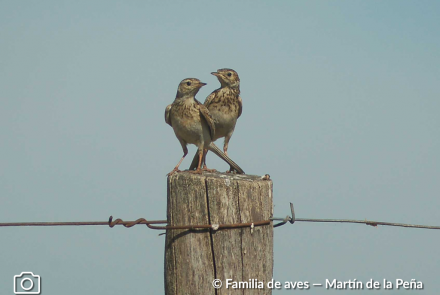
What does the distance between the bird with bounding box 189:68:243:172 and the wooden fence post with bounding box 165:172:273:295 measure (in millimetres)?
3330

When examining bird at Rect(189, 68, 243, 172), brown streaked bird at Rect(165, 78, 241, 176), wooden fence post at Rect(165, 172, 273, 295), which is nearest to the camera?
wooden fence post at Rect(165, 172, 273, 295)

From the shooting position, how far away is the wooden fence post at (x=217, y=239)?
4062 mm

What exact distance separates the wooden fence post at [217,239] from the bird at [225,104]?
3.33 metres

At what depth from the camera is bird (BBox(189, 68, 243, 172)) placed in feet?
24.9

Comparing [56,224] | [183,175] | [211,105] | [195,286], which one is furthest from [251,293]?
[211,105]

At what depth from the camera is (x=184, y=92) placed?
23.3 ft

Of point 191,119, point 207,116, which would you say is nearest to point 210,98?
point 207,116

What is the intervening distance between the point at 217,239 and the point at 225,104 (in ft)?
12.3

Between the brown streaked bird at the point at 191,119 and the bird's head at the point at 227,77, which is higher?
the bird's head at the point at 227,77

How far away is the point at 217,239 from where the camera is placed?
4066 mm

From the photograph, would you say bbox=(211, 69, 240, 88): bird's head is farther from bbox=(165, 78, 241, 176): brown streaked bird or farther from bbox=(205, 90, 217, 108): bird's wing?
bbox=(165, 78, 241, 176): brown streaked bird

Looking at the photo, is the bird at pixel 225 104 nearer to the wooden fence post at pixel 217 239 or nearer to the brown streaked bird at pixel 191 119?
the brown streaked bird at pixel 191 119

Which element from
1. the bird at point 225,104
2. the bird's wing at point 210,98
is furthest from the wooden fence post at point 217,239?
the bird's wing at point 210,98

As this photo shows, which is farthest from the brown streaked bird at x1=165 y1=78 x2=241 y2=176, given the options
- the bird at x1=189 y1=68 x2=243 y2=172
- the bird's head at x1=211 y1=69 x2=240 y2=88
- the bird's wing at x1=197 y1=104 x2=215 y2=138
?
the bird's head at x1=211 y1=69 x2=240 y2=88
